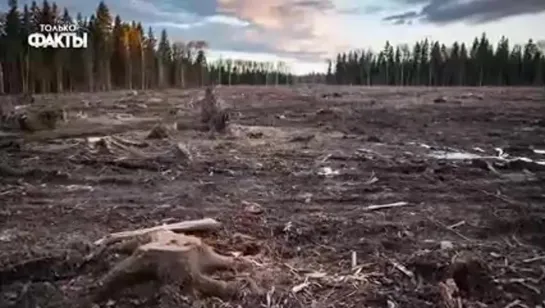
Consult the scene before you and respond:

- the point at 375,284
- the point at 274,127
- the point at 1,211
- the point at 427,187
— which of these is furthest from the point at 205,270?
the point at 274,127

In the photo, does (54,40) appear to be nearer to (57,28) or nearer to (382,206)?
(57,28)

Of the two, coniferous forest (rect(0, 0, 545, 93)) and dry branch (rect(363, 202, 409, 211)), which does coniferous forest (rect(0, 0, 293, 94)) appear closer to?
coniferous forest (rect(0, 0, 545, 93))

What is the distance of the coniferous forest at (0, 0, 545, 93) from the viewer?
44.3m

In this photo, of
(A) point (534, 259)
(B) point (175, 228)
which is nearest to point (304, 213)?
(B) point (175, 228)

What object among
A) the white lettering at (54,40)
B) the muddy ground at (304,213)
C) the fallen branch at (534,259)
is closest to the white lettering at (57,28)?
the white lettering at (54,40)

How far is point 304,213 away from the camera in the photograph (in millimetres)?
6793

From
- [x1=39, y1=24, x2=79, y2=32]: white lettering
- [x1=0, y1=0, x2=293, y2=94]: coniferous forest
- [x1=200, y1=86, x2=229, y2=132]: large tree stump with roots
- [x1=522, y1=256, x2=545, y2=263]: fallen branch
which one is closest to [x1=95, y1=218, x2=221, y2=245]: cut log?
[x1=522, y1=256, x2=545, y2=263]: fallen branch

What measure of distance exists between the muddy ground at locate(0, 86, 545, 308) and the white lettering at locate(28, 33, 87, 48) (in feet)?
84.5

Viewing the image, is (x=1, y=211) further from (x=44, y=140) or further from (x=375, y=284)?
(x=44, y=140)

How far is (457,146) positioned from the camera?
13.5m

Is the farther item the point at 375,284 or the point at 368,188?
the point at 368,188

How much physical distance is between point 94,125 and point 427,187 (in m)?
13.0

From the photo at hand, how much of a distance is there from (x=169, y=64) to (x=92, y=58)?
78.3 ft

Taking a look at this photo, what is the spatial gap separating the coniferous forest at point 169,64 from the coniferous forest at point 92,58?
0.07 metres
